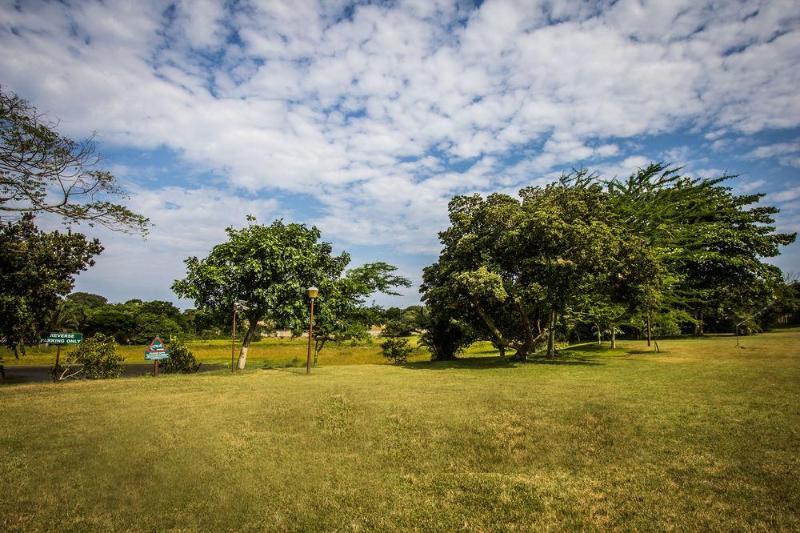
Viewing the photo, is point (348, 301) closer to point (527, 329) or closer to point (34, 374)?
point (527, 329)

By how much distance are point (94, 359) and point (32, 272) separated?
5227mm

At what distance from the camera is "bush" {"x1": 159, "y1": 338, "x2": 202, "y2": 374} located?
2601 cm

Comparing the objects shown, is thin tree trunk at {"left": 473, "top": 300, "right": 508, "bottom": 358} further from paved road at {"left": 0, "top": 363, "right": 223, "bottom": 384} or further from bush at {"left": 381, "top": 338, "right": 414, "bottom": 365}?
paved road at {"left": 0, "top": 363, "right": 223, "bottom": 384}

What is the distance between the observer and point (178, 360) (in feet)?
86.1

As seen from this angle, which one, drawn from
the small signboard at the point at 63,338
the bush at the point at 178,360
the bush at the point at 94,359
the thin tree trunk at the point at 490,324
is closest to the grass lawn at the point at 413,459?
the small signboard at the point at 63,338

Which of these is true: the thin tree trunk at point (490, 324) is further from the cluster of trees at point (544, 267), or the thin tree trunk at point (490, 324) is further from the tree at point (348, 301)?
the tree at point (348, 301)

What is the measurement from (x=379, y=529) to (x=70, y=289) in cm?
2299

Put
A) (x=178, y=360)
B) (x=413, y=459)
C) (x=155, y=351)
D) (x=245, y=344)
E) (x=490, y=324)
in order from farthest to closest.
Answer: (x=178, y=360), (x=245, y=344), (x=490, y=324), (x=155, y=351), (x=413, y=459)

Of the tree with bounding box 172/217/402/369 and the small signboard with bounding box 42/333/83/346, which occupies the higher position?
the tree with bounding box 172/217/402/369

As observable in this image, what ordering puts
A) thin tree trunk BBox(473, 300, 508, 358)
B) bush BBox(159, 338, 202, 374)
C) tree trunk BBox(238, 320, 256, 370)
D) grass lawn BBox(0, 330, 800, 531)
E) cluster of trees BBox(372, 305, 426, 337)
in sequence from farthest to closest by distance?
cluster of trees BBox(372, 305, 426, 337) < bush BBox(159, 338, 202, 374) < tree trunk BBox(238, 320, 256, 370) < thin tree trunk BBox(473, 300, 508, 358) < grass lawn BBox(0, 330, 800, 531)

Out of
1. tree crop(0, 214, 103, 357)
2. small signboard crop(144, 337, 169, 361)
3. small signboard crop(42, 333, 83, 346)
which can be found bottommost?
small signboard crop(144, 337, 169, 361)

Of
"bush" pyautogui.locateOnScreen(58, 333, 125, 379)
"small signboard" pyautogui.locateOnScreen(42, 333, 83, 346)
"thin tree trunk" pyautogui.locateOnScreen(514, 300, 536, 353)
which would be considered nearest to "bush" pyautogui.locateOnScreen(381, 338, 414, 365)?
"thin tree trunk" pyautogui.locateOnScreen(514, 300, 536, 353)

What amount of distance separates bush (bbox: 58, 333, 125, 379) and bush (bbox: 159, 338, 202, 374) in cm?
333

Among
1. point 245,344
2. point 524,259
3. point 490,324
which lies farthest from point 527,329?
point 245,344
